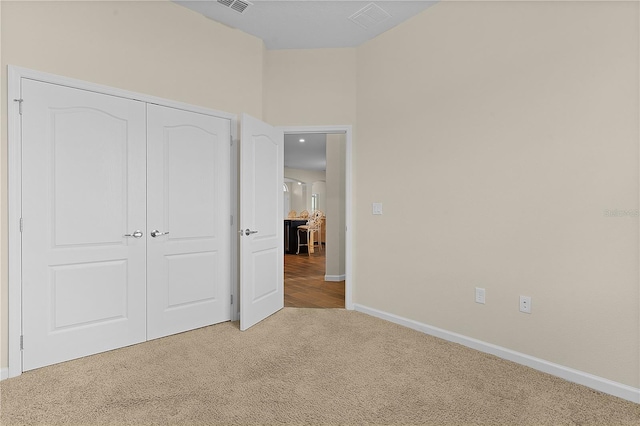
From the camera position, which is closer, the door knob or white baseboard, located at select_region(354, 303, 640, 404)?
white baseboard, located at select_region(354, 303, 640, 404)

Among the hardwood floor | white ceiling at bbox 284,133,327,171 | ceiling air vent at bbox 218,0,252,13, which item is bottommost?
the hardwood floor

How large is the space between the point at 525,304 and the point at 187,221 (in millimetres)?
2862

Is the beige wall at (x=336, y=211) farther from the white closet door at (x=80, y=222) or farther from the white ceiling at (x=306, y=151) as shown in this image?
the white closet door at (x=80, y=222)

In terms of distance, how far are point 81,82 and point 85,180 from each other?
0.74 meters

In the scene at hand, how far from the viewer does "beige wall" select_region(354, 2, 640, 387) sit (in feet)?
6.81

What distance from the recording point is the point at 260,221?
3467 millimetres

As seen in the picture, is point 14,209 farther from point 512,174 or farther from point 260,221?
point 512,174

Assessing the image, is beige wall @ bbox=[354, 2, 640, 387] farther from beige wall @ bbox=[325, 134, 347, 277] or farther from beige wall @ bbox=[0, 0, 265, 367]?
beige wall @ bbox=[325, 134, 347, 277]

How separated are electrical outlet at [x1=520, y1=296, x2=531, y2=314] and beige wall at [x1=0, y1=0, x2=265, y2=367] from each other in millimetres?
3006

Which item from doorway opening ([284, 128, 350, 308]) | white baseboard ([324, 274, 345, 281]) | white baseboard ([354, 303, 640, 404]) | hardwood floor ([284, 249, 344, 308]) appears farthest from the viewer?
white baseboard ([324, 274, 345, 281])

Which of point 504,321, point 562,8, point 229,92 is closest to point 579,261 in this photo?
point 504,321

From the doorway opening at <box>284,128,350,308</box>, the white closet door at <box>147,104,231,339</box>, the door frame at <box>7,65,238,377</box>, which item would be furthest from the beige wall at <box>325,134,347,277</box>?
the door frame at <box>7,65,238,377</box>

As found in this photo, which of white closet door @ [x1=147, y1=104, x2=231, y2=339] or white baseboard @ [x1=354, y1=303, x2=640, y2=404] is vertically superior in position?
white closet door @ [x1=147, y1=104, x2=231, y2=339]

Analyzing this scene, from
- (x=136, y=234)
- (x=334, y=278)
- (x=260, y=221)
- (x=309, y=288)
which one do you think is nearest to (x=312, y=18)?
(x=260, y=221)
